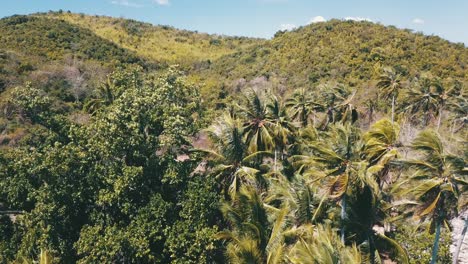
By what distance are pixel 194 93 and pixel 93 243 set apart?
13.6m

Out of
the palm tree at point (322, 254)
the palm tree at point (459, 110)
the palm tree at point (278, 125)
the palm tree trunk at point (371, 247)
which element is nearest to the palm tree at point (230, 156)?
the palm tree at point (278, 125)

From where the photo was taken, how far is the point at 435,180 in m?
16.8

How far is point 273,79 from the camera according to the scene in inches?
2724

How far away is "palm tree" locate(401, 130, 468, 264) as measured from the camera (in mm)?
16578

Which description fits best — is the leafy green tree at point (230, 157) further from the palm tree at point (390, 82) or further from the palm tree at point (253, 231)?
the palm tree at point (390, 82)

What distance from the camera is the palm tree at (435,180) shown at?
54.4ft

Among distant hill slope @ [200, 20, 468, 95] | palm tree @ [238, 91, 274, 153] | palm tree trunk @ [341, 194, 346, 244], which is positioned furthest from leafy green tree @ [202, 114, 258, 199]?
distant hill slope @ [200, 20, 468, 95]

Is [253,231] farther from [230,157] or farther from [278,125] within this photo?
[278,125]

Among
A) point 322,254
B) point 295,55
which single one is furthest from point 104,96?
point 295,55

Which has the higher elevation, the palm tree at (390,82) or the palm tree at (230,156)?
the palm tree at (390,82)

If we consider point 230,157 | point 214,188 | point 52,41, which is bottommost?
point 214,188

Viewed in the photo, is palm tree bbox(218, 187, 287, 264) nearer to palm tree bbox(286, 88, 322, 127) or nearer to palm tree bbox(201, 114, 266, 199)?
palm tree bbox(201, 114, 266, 199)

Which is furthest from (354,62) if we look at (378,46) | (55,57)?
(55,57)

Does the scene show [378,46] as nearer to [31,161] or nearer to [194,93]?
[194,93]
